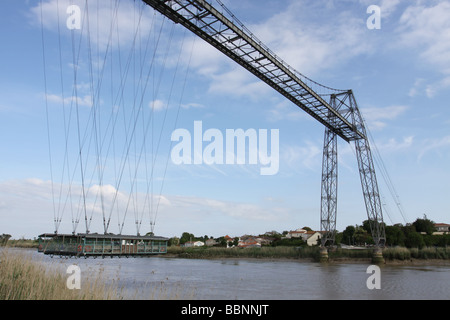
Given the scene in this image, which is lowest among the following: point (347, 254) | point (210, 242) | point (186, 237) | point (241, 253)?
point (210, 242)

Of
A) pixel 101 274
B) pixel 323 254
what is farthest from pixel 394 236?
pixel 101 274

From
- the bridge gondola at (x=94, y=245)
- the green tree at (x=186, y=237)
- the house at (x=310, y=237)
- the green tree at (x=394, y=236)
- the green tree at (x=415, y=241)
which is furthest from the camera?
the green tree at (x=186, y=237)

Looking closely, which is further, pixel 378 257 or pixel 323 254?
pixel 323 254

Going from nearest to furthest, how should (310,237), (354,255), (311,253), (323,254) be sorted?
(323,254), (354,255), (311,253), (310,237)

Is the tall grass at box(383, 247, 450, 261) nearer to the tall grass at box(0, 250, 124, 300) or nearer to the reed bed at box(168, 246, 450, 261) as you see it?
the reed bed at box(168, 246, 450, 261)

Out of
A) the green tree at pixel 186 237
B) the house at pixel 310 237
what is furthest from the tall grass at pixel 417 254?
the green tree at pixel 186 237

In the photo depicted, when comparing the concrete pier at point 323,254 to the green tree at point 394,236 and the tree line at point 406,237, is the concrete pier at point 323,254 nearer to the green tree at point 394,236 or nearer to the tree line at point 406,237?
the tree line at point 406,237

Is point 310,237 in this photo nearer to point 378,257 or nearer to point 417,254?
point 417,254

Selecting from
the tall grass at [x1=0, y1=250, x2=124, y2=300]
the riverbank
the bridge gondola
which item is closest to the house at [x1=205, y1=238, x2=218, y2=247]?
the riverbank

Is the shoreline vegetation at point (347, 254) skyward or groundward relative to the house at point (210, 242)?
skyward
